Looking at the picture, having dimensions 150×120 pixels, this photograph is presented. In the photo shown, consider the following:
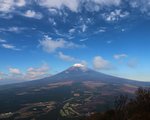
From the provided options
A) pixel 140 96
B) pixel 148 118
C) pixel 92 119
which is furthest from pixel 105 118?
pixel 140 96

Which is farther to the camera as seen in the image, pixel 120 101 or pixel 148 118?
pixel 120 101

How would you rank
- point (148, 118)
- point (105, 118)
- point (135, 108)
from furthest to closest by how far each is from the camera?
point (135, 108)
point (105, 118)
point (148, 118)

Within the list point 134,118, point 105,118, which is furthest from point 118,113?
point 134,118

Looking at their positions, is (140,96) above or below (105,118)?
above

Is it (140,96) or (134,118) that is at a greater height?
(140,96)

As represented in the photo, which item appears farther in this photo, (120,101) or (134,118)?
(120,101)

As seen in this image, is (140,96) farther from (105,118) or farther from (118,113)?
(105,118)

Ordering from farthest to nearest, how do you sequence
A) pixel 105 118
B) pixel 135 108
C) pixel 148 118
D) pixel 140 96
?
pixel 140 96
pixel 135 108
pixel 105 118
pixel 148 118

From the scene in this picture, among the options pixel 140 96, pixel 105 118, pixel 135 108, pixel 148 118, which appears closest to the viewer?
pixel 148 118

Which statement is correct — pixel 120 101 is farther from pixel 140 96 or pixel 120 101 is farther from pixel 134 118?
pixel 134 118
